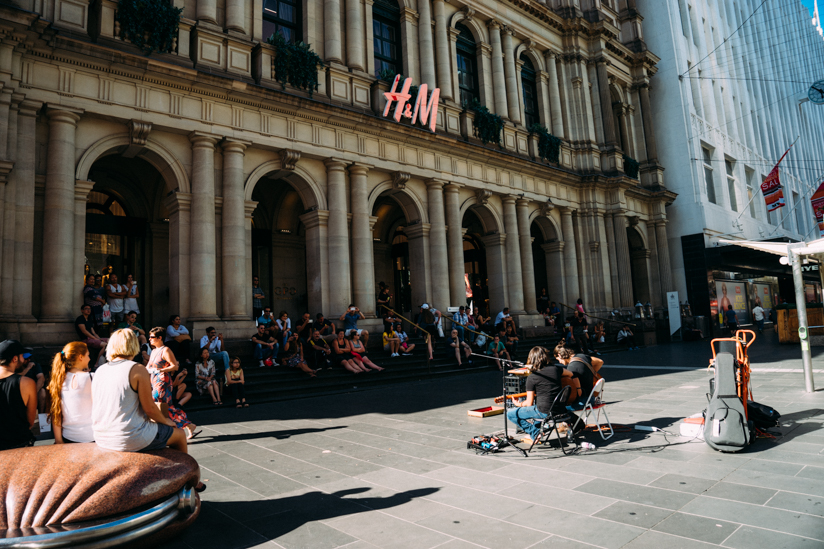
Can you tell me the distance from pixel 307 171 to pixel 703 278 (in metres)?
23.8

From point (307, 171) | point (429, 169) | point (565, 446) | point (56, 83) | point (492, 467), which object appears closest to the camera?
point (492, 467)

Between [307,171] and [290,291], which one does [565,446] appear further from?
[290,291]

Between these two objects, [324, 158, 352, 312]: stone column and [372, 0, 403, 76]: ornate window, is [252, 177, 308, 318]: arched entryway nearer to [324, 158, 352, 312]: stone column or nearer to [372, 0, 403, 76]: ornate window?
[324, 158, 352, 312]: stone column

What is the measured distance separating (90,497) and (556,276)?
23.1m

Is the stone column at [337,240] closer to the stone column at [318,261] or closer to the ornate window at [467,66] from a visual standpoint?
the stone column at [318,261]

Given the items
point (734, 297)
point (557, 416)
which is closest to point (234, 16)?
point (557, 416)

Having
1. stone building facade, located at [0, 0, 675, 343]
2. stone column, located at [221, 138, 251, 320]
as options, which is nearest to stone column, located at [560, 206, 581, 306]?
stone building facade, located at [0, 0, 675, 343]

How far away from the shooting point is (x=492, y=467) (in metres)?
5.76

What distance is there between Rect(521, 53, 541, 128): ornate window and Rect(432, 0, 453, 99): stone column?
5889 mm

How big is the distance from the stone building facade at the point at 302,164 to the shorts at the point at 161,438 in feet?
28.4

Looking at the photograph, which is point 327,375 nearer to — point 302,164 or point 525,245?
point 302,164

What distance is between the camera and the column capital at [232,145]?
571 inches

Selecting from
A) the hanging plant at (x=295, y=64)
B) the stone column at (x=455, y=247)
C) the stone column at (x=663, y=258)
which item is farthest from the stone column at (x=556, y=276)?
the hanging plant at (x=295, y=64)

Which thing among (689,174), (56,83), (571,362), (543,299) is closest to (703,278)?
(689,174)
